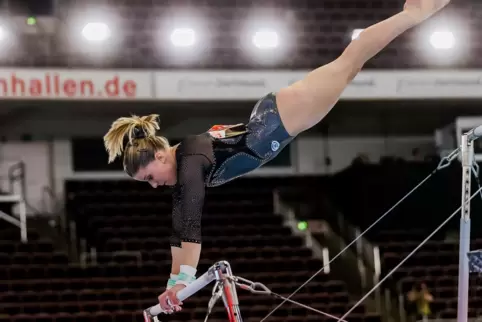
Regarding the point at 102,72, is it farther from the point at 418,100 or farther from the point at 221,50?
the point at 418,100

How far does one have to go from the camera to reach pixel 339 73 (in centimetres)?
291

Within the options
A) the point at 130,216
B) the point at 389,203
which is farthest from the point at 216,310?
the point at 389,203

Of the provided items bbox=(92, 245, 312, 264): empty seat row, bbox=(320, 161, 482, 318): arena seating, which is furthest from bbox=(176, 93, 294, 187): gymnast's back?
bbox=(320, 161, 482, 318): arena seating

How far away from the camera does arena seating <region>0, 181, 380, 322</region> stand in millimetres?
7328

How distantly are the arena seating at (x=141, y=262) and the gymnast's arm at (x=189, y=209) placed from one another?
4.59 metres

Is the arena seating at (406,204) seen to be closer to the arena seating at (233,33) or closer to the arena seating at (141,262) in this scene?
the arena seating at (141,262)

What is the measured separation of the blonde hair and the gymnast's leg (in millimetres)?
607

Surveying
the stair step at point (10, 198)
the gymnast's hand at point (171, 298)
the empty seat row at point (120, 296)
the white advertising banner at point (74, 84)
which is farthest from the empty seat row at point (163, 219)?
the gymnast's hand at point (171, 298)

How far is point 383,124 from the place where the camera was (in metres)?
10.7

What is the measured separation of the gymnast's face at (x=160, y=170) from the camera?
263 cm

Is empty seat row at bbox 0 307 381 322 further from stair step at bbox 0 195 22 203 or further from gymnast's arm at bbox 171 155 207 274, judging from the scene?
gymnast's arm at bbox 171 155 207 274

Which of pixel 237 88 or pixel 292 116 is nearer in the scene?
pixel 292 116

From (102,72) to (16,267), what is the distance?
8.29ft

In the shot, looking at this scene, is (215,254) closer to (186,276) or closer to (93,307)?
(93,307)
